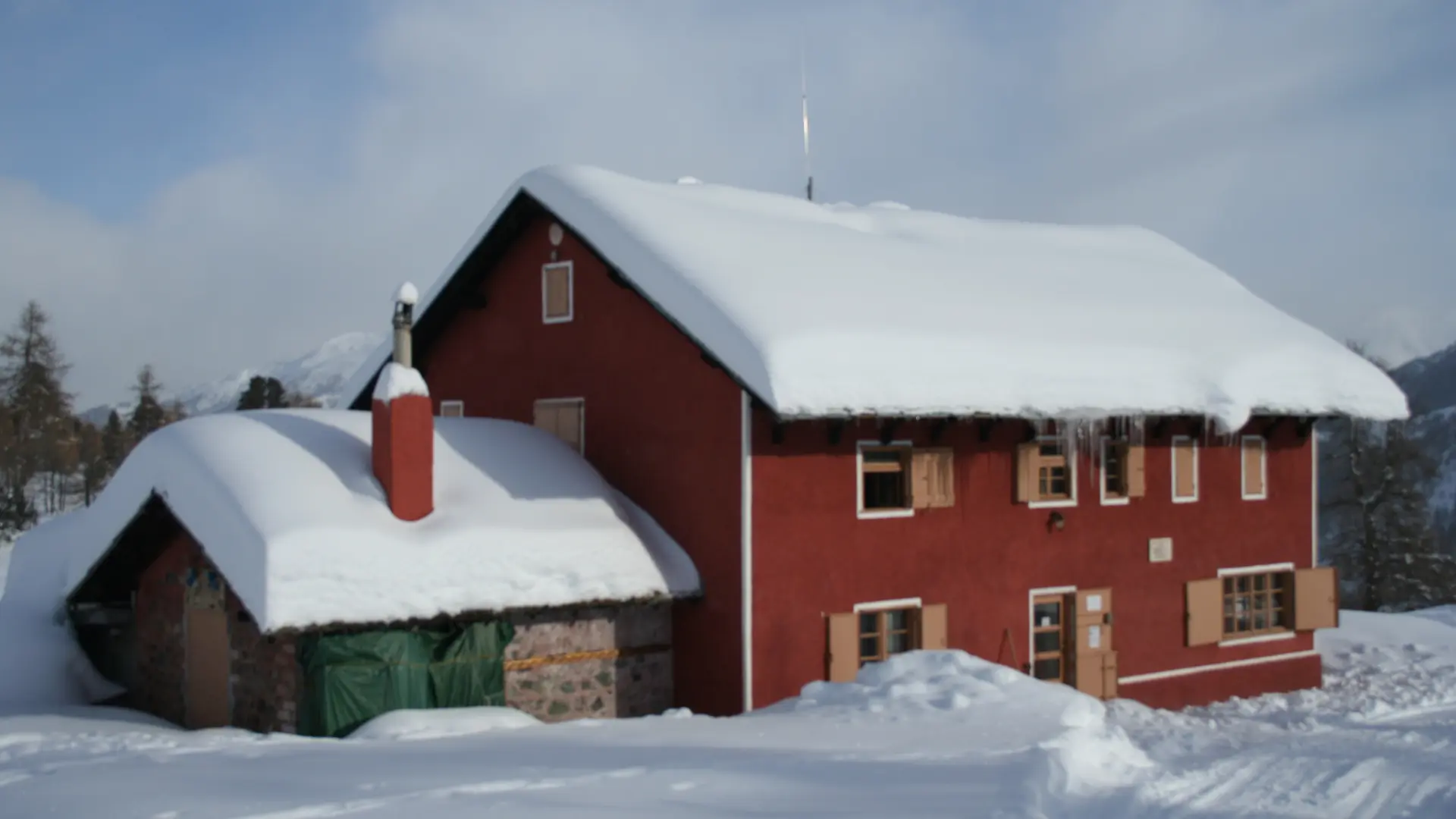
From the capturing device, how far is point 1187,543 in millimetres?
17250

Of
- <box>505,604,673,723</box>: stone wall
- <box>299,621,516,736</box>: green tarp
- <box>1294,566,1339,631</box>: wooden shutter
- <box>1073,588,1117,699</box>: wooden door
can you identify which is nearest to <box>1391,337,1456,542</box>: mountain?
<box>1294,566,1339,631</box>: wooden shutter

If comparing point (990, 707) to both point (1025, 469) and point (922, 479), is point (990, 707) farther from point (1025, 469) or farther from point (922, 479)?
point (1025, 469)

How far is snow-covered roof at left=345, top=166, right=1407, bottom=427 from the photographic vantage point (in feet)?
43.8

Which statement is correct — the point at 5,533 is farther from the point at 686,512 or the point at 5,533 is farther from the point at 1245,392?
the point at 1245,392

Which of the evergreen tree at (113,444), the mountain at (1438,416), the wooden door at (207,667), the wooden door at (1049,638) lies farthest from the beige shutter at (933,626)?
the evergreen tree at (113,444)

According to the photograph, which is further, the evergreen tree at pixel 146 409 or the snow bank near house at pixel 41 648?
the evergreen tree at pixel 146 409

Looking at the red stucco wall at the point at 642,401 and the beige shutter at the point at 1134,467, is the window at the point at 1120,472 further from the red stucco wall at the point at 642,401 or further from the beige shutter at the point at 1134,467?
the red stucco wall at the point at 642,401

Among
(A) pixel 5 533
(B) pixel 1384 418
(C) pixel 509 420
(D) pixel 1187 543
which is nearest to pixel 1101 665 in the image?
(D) pixel 1187 543

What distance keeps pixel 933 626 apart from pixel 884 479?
66.0 inches

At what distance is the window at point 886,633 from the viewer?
14.4m

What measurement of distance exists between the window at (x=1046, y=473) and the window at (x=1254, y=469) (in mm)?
3220

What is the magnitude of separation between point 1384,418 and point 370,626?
1340 centimetres

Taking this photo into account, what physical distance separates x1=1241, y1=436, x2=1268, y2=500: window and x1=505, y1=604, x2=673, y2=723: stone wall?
8486 millimetres

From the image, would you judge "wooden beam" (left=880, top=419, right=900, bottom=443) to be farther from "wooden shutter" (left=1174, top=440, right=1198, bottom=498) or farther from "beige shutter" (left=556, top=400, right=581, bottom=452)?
"wooden shutter" (left=1174, top=440, right=1198, bottom=498)
